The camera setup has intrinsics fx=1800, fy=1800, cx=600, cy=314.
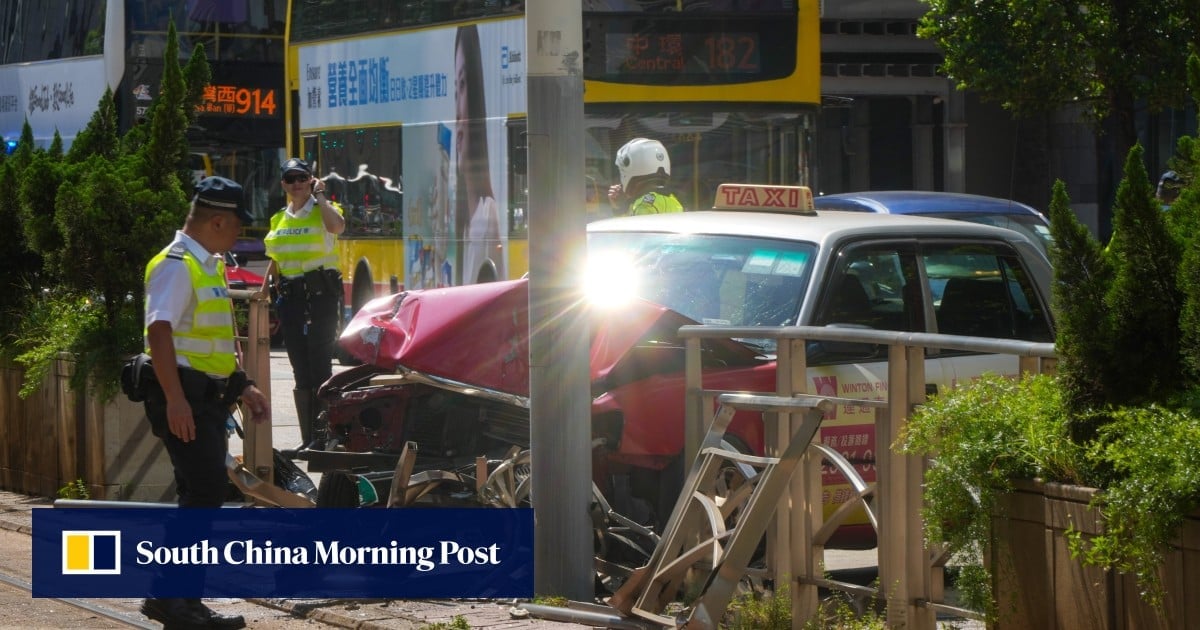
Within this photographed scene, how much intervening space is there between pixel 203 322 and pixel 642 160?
14.2 feet

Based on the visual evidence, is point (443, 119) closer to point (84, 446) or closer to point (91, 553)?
point (84, 446)

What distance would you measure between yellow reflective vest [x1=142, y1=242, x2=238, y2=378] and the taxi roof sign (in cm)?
295

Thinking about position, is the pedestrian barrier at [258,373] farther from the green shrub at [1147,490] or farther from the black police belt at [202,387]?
the green shrub at [1147,490]

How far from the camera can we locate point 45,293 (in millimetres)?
10102

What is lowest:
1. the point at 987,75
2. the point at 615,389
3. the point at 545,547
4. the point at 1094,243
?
the point at 545,547

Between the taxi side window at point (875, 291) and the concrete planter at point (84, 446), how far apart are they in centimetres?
361

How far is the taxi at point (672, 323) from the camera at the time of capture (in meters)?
7.28

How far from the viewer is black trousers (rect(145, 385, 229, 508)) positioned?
6465 mm

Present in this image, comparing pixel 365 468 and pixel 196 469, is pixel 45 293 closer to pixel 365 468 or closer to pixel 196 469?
pixel 365 468

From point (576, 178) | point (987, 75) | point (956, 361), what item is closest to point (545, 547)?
point (576, 178)

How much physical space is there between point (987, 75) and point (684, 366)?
50.8 feet

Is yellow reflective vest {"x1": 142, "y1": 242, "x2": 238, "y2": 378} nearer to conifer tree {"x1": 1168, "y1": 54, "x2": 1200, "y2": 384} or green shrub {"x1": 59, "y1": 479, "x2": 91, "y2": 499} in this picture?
green shrub {"x1": 59, "y1": 479, "x2": 91, "y2": 499}

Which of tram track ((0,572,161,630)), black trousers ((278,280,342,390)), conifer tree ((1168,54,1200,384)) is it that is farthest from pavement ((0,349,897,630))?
black trousers ((278,280,342,390))

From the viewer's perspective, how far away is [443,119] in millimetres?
18562
